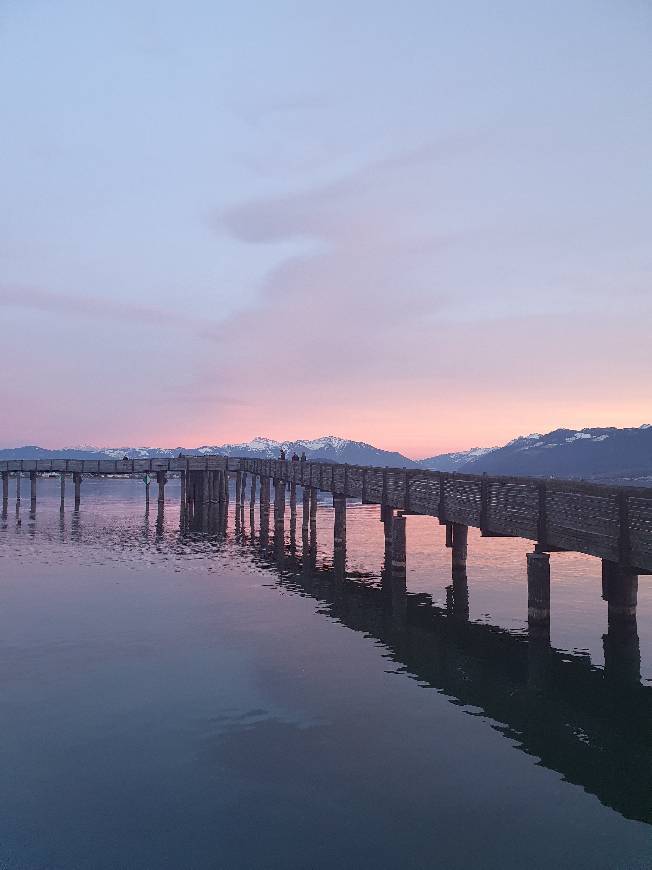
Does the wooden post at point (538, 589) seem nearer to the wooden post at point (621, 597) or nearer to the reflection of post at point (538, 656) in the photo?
the reflection of post at point (538, 656)

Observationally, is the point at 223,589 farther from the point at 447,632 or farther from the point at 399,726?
the point at 399,726

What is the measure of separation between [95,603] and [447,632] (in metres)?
13.6

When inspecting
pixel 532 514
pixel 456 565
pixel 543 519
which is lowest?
pixel 456 565

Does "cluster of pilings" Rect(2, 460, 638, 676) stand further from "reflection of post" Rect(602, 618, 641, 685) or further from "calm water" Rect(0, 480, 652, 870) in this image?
"calm water" Rect(0, 480, 652, 870)

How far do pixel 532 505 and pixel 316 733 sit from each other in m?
11.6

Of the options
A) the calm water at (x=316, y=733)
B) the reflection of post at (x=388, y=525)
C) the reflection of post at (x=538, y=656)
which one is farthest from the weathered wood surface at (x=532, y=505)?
the calm water at (x=316, y=733)

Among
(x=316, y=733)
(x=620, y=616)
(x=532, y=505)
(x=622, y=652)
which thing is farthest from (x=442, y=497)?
(x=316, y=733)

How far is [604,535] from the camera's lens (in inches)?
778

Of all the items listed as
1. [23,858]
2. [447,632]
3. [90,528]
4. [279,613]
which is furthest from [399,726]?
[90,528]

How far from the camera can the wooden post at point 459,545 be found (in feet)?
113

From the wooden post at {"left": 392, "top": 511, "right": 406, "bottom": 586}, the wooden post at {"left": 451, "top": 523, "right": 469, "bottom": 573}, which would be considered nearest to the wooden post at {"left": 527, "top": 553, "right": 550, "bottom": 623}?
the wooden post at {"left": 451, "top": 523, "right": 469, "bottom": 573}

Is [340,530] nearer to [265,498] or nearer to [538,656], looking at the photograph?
[265,498]

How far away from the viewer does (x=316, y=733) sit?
1482 cm

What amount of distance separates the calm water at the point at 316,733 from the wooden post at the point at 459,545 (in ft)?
14.7
